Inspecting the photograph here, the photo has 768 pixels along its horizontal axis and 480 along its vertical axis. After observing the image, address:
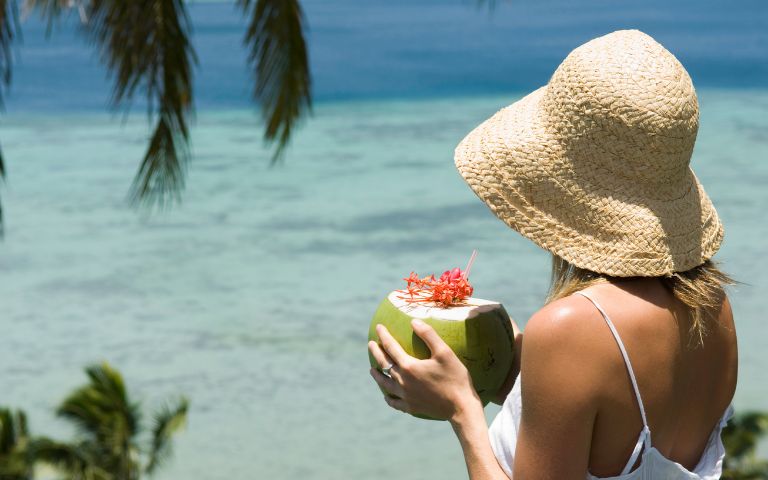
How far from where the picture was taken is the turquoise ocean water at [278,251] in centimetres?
1195

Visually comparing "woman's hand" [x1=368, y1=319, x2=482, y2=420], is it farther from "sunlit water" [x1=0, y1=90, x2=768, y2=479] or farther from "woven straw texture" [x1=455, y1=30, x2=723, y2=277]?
"sunlit water" [x1=0, y1=90, x2=768, y2=479]

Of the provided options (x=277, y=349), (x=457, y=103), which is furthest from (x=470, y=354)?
(x=457, y=103)

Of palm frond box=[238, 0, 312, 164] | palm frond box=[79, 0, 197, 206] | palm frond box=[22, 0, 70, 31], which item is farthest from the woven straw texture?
palm frond box=[22, 0, 70, 31]

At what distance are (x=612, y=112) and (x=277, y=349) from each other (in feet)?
40.3

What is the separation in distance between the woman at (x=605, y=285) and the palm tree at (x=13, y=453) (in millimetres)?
6170

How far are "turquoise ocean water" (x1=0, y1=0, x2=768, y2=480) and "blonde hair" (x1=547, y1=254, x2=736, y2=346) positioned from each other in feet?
31.9

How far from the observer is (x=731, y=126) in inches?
936

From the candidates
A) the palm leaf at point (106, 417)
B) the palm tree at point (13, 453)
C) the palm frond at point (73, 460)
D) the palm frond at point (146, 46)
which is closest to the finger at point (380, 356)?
the palm frond at point (146, 46)

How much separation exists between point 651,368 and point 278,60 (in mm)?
3998

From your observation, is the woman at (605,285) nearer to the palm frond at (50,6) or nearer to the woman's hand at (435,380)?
the woman's hand at (435,380)

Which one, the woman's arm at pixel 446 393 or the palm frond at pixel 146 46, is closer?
the woman's arm at pixel 446 393

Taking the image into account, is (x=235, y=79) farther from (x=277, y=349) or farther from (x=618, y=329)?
(x=618, y=329)

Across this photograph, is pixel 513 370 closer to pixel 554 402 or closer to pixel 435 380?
pixel 435 380

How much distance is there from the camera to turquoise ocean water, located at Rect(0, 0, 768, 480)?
11953mm
